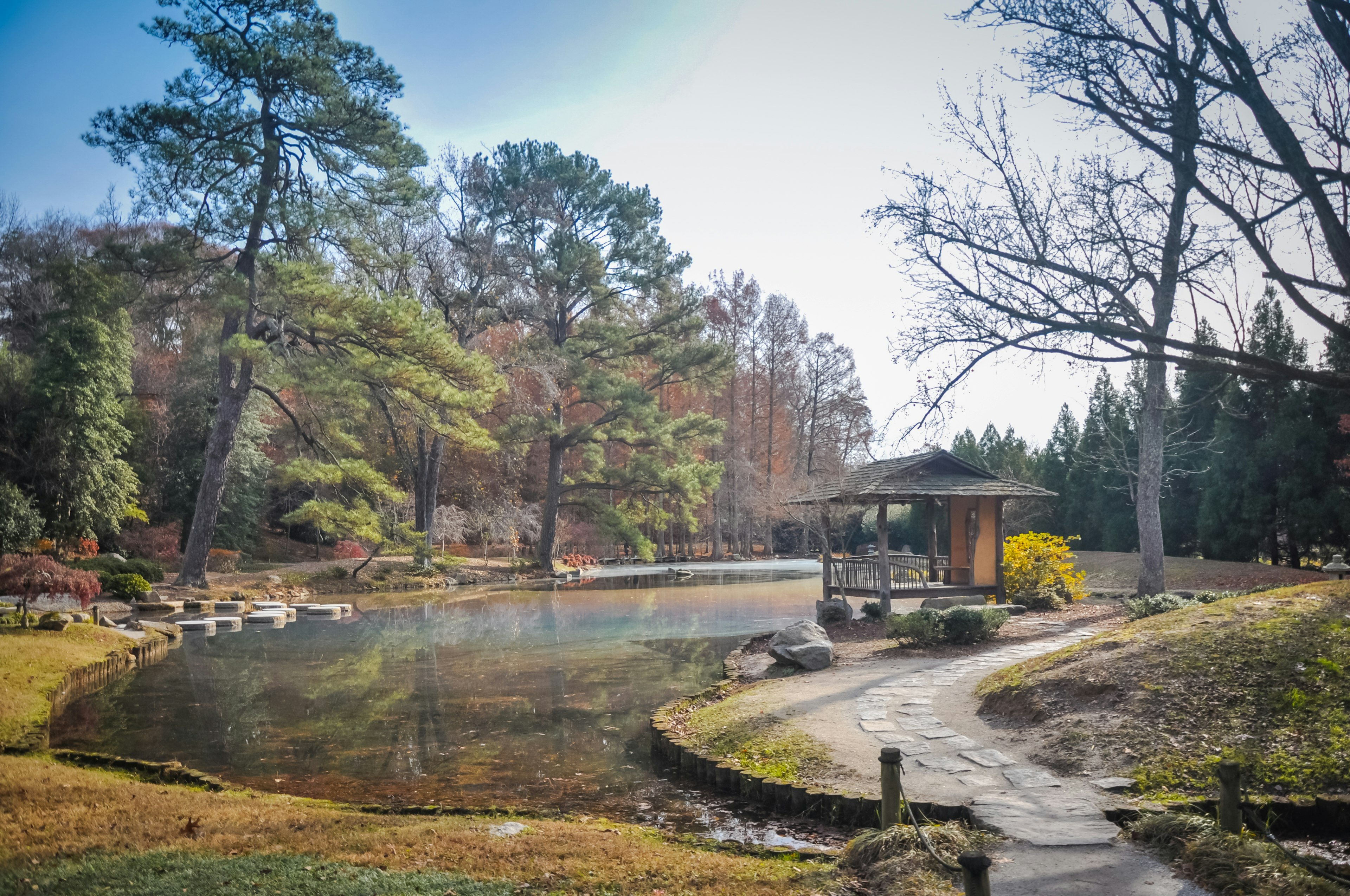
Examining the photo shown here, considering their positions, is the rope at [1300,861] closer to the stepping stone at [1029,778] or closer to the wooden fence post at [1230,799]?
the wooden fence post at [1230,799]

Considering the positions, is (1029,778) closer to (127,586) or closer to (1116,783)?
(1116,783)

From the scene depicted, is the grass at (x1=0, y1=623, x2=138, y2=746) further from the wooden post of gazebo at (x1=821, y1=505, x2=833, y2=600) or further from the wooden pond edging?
the wooden post of gazebo at (x1=821, y1=505, x2=833, y2=600)

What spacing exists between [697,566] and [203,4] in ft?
84.6

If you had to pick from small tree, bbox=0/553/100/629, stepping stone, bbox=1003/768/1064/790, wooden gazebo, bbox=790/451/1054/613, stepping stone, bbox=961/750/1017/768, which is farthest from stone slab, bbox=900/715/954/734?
small tree, bbox=0/553/100/629

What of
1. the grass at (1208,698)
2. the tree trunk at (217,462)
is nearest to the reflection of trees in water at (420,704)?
the grass at (1208,698)

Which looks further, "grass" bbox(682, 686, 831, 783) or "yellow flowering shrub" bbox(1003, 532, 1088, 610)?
"yellow flowering shrub" bbox(1003, 532, 1088, 610)

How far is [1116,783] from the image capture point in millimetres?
5840

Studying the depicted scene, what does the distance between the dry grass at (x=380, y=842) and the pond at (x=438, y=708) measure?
2.76 ft

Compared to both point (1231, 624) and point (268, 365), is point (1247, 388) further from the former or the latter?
→ point (268, 365)

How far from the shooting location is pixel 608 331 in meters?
30.9

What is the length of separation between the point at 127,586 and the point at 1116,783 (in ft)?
65.1

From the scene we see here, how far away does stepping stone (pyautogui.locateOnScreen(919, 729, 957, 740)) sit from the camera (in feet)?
24.1

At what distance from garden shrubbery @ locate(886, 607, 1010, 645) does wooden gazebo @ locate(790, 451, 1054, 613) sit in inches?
127

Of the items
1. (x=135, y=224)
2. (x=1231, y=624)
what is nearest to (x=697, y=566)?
(x=135, y=224)
